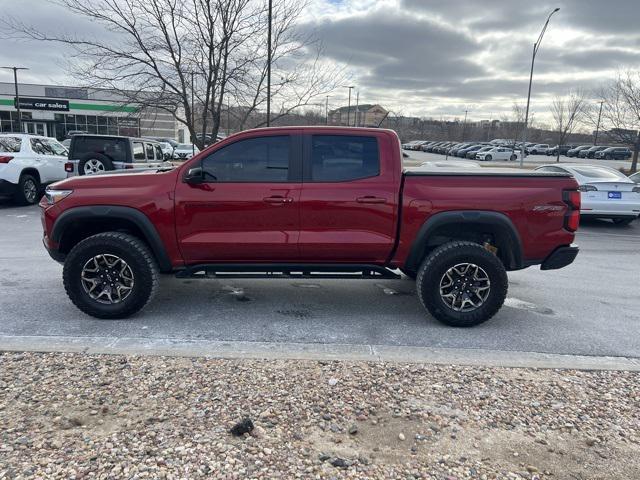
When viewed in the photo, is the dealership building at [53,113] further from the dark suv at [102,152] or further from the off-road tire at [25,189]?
the dark suv at [102,152]

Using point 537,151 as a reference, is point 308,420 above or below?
below

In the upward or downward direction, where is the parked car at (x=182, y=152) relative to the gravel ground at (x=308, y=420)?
upward

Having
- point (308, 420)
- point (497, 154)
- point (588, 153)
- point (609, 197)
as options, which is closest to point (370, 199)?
point (308, 420)

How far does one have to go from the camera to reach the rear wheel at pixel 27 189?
11656 millimetres

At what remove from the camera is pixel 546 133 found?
87.1 m

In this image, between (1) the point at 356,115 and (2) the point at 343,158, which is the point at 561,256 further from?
(1) the point at 356,115

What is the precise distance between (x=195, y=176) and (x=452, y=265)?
252 centimetres

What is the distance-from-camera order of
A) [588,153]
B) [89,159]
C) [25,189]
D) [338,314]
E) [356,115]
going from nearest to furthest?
[338,314], [89,159], [25,189], [356,115], [588,153]

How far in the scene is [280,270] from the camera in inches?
182

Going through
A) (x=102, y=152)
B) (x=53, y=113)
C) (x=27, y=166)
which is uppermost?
(x=53, y=113)

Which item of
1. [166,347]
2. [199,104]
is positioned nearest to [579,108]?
[199,104]

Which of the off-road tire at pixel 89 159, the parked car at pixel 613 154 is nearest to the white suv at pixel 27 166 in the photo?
the off-road tire at pixel 89 159

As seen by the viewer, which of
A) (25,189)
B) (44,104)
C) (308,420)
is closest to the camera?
(308,420)

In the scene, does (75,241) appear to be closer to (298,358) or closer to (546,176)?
(298,358)
